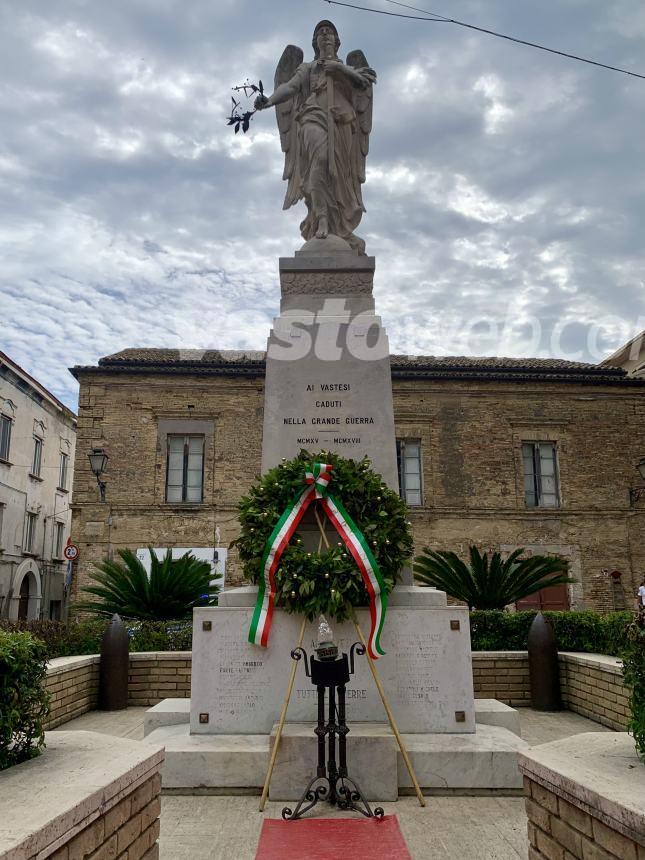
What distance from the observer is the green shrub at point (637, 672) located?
3094 mm

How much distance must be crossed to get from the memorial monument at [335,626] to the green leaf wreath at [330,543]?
0.27 meters

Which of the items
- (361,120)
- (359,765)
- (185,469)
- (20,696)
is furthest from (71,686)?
(185,469)

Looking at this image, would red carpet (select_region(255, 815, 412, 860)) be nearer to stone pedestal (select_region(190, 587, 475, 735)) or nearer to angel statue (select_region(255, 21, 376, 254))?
stone pedestal (select_region(190, 587, 475, 735))

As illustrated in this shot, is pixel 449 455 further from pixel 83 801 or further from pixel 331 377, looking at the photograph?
pixel 83 801

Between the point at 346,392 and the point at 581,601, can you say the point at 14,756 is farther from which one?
the point at 581,601

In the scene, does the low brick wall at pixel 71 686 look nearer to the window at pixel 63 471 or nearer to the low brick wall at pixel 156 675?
the low brick wall at pixel 156 675

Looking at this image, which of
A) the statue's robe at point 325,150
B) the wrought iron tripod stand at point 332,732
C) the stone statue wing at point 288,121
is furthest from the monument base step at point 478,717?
the stone statue wing at point 288,121

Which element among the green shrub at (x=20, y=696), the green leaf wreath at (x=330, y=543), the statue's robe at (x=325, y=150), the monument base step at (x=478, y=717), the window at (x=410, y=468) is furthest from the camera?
the window at (x=410, y=468)

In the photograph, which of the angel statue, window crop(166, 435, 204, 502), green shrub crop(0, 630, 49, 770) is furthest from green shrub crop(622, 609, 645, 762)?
window crop(166, 435, 204, 502)

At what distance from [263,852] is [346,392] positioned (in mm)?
4532

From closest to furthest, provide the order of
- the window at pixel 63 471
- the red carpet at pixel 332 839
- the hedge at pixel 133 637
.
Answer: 1. the red carpet at pixel 332 839
2. the hedge at pixel 133 637
3. the window at pixel 63 471

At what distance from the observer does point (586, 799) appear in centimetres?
276

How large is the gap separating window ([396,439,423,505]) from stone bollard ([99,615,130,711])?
1566cm

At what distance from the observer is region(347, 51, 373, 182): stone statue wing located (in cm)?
892
